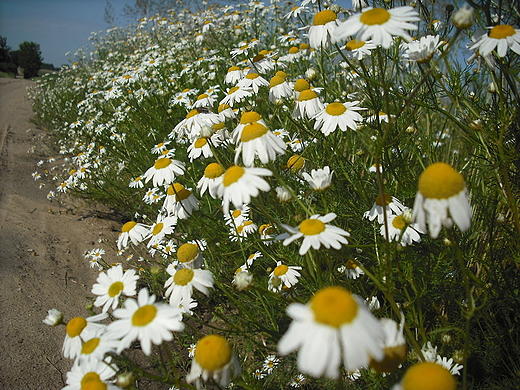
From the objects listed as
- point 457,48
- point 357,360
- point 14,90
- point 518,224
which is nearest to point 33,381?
point 357,360

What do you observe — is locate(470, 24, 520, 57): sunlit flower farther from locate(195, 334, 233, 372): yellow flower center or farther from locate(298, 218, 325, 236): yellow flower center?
locate(195, 334, 233, 372): yellow flower center

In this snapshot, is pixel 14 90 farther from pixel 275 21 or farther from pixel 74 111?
pixel 275 21

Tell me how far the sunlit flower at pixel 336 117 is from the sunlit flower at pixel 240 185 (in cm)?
75

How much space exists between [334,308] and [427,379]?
266 millimetres

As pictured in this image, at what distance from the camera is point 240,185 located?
1119mm

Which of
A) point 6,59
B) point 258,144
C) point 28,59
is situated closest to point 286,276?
point 258,144

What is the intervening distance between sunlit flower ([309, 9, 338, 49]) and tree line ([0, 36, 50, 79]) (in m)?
24.6

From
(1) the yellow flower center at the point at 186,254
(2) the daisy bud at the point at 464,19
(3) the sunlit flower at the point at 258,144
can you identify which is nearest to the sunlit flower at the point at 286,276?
(1) the yellow flower center at the point at 186,254

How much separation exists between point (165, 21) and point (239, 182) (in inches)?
294

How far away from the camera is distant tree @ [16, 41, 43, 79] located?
20953 mm

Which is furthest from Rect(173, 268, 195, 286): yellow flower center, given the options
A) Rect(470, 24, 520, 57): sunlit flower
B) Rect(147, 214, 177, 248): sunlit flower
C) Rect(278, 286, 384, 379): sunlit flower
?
Rect(470, 24, 520, 57): sunlit flower

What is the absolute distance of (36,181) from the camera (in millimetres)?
4953

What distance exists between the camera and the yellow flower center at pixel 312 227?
45.1 inches

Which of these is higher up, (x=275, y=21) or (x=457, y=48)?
(x=275, y=21)
